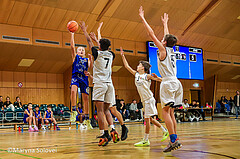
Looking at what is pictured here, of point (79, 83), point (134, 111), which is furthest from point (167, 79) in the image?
point (134, 111)

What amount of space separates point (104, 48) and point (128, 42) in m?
12.0

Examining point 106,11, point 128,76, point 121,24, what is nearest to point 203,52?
point 128,76

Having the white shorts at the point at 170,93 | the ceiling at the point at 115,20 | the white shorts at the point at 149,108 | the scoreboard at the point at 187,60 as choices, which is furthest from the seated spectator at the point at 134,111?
the white shorts at the point at 170,93

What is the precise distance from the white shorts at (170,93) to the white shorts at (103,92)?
93 centimetres

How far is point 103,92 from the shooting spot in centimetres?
395

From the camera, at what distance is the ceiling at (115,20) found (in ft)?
40.1

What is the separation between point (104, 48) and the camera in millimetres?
4145

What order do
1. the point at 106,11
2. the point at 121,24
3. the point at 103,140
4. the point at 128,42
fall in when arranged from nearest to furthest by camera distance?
the point at 103,140
the point at 106,11
the point at 121,24
the point at 128,42

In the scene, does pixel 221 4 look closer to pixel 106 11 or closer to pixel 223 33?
pixel 223 33

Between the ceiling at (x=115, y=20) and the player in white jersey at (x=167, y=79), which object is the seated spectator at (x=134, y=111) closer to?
the ceiling at (x=115, y=20)

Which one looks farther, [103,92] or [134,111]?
[134,111]

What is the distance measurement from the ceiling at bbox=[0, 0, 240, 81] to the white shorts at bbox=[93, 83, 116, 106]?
9112 millimetres

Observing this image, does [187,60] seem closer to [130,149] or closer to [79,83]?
[79,83]

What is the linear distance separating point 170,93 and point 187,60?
1394 cm
